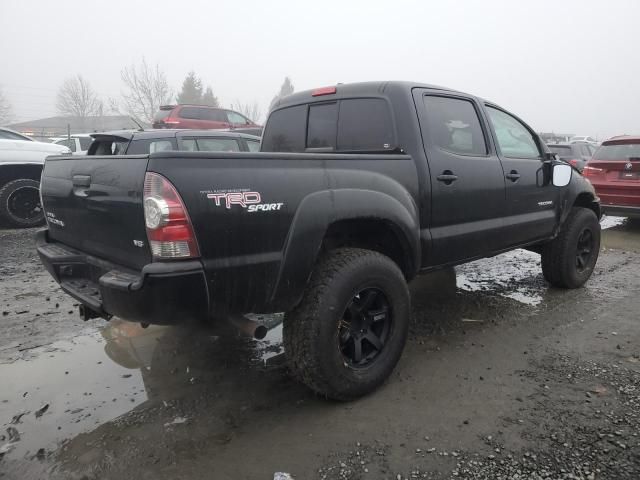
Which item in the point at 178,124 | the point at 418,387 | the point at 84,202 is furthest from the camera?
the point at 178,124

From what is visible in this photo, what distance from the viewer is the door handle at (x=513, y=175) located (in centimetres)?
371

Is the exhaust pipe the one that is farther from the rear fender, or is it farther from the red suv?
the red suv

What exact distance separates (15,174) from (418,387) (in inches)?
303

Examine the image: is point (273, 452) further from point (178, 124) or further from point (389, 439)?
point (178, 124)

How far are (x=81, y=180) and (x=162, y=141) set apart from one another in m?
4.33

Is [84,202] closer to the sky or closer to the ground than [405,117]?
closer to the ground

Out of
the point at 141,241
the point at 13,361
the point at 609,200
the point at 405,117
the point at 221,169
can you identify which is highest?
the point at 405,117

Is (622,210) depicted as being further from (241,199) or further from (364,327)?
(241,199)

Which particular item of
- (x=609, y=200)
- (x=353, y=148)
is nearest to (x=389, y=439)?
(x=353, y=148)

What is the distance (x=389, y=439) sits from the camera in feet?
7.62

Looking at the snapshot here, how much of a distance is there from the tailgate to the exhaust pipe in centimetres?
54

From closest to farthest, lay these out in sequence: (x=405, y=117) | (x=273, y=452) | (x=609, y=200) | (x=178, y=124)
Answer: (x=273, y=452), (x=405, y=117), (x=609, y=200), (x=178, y=124)

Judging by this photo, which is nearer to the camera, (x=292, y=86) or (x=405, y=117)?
(x=405, y=117)

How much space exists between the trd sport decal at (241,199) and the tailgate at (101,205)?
0.33 metres
